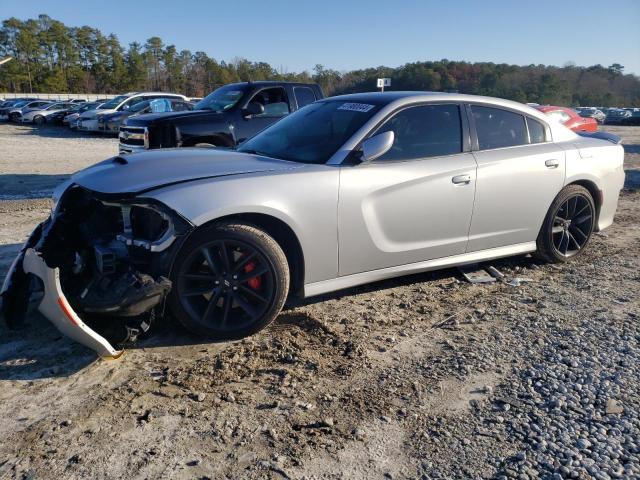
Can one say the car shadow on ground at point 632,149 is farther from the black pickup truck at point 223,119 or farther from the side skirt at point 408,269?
the side skirt at point 408,269

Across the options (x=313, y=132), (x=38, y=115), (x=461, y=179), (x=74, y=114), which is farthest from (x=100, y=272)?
(x=38, y=115)

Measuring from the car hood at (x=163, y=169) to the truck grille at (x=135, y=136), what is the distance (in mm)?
4420

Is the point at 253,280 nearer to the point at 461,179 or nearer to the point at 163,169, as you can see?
the point at 163,169

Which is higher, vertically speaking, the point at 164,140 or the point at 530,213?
the point at 164,140

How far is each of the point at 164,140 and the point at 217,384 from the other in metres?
5.92

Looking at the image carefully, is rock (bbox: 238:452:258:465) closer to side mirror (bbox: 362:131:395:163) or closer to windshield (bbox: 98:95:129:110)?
side mirror (bbox: 362:131:395:163)

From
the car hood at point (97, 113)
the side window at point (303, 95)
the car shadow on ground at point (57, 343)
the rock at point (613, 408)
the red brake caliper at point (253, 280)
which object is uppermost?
the side window at point (303, 95)

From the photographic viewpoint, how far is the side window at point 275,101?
8.91 m

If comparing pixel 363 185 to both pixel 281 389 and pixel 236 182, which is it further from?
pixel 281 389

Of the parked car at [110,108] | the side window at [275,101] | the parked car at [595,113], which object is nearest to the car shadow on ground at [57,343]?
the side window at [275,101]

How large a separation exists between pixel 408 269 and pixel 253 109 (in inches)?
208

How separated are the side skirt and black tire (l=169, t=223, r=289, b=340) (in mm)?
319

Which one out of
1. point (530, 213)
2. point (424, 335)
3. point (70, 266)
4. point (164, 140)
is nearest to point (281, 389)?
point (424, 335)

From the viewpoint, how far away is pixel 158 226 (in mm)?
3359
